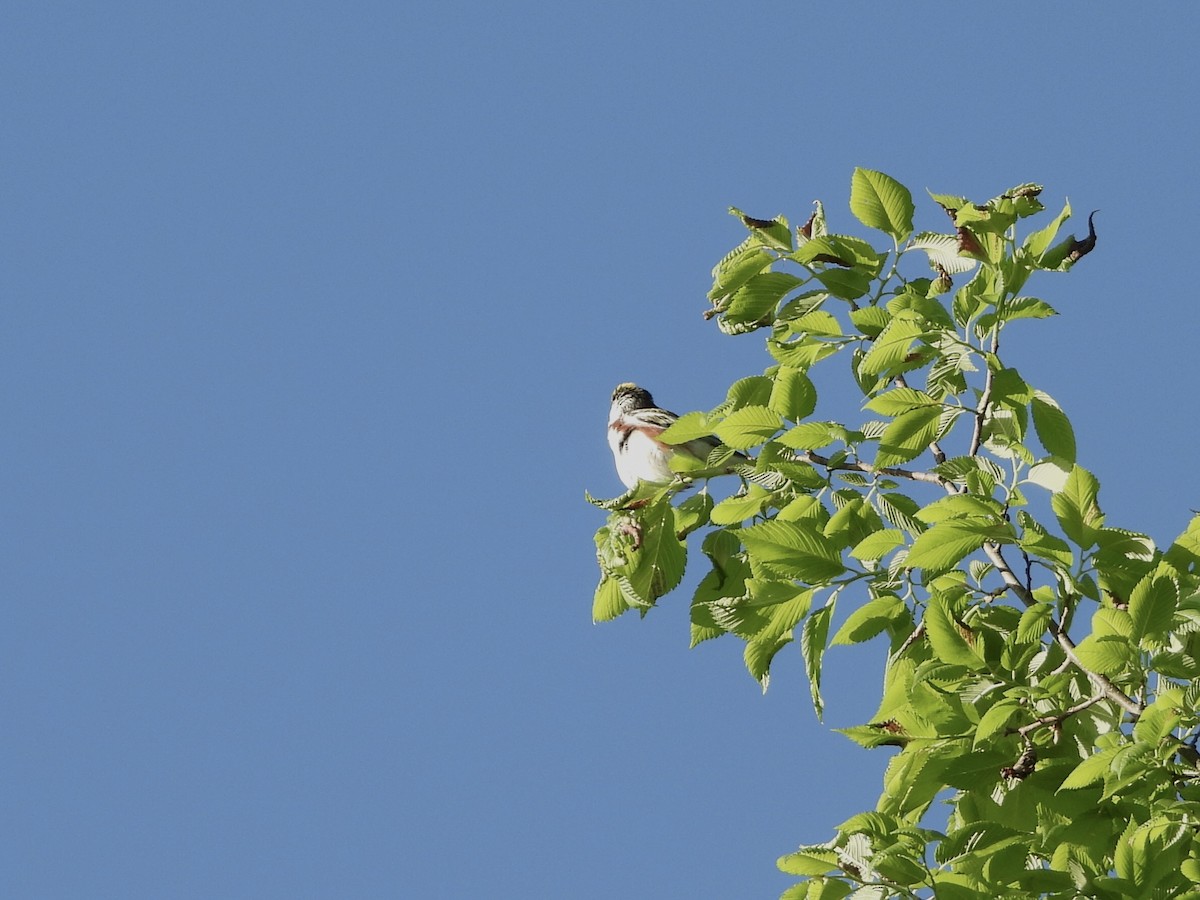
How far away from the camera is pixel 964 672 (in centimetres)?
441

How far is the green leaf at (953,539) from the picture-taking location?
436 centimetres

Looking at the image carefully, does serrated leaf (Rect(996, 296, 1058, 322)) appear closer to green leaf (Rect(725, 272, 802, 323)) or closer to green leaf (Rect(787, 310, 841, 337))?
green leaf (Rect(787, 310, 841, 337))

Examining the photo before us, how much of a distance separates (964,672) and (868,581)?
55 cm

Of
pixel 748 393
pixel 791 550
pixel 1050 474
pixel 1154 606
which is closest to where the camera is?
pixel 1154 606

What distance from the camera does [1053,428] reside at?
15.6 ft

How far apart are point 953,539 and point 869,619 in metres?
0.48

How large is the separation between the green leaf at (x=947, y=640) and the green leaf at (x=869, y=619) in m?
0.31

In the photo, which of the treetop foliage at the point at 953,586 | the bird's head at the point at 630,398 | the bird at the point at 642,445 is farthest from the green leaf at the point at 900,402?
the bird's head at the point at 630,398

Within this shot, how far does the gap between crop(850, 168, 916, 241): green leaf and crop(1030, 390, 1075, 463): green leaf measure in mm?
937

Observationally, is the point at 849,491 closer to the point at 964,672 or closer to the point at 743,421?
the point at 743,421

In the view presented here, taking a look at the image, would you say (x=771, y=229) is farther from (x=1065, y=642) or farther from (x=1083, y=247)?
(x=1065, y=642)

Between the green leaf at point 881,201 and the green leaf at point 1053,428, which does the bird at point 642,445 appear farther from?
the green leaf at point 1053,428

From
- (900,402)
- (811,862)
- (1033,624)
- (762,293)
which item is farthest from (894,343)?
(811,862)

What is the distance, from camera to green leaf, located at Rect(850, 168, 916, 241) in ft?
17.8
